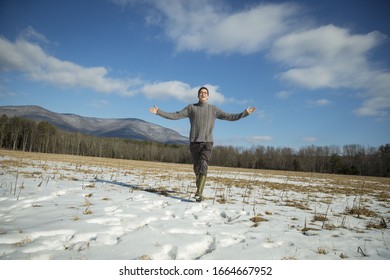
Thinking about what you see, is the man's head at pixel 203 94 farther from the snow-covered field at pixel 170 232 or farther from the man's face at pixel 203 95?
the snow-covered field at pixel 170 232

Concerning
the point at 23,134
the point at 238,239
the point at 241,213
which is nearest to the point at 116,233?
the point at 238,239

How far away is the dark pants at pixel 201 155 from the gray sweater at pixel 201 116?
14cm

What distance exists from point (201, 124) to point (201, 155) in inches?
34.9

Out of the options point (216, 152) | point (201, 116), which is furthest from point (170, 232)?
point (216, 152)

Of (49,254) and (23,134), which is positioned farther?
(23,134)

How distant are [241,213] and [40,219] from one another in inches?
152

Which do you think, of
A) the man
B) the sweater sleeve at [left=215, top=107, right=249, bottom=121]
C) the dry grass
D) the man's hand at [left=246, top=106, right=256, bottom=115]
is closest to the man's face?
the man

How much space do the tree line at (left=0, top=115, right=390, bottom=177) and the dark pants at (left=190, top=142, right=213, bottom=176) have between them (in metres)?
93.7

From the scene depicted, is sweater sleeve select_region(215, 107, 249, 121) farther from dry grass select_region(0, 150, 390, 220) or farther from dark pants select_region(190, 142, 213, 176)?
dry grass select_region(0, 150, 390, 220)

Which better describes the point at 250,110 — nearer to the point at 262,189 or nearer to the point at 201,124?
the point at 201,124

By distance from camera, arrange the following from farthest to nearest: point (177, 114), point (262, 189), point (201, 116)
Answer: point (262, 189) < point (177, 114) < point (201, 116)

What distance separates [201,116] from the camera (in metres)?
6.50
